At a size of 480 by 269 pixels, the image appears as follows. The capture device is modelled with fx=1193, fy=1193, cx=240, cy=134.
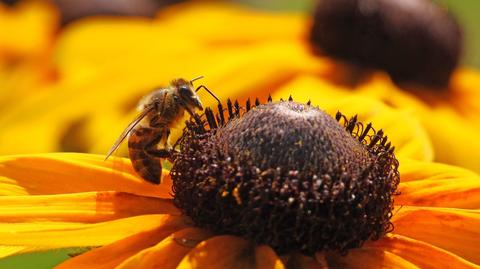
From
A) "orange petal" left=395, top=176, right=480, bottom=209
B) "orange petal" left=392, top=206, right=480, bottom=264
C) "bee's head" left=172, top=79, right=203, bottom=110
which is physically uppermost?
"bee's head" left=172, top=79, right=203, bottom=110

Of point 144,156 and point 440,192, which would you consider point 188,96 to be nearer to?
point 144,156

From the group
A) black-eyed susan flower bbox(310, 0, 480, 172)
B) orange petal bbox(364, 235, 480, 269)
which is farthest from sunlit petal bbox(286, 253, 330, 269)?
black-eyed susan flower bbox(310, 0, 480, 172)

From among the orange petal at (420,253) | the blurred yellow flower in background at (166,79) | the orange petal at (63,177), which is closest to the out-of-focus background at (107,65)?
the blurred yellow flower in background at (166,79)

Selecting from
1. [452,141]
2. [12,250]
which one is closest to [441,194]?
[12,250]

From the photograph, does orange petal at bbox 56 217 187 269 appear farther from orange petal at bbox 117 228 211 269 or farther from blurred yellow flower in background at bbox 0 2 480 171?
blurred yellow flower in background at bbox 0 2 480 171

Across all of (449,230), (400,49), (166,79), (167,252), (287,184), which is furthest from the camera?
(400,49)

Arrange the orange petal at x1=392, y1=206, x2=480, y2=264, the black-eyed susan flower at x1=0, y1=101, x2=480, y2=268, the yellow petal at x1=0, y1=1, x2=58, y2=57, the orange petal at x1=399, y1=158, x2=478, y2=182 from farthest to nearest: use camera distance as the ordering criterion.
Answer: the yellow petal at x1=0, y1=1, x2=58, y2=57, the orange petal at x1=399, y1=158, x2=478, y2=182, the orange petal at x1=392, y1=206, x2=480, y2=264, the black-eyed susan flower at x1=0, y1=101, x2=480, y2=268

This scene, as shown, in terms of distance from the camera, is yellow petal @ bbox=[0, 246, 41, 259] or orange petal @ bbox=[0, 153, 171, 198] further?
orange petal @ bbox=[0, 153, 171, 198]

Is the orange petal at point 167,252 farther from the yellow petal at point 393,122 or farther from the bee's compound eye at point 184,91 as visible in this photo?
the yellow petal at point 393,122
